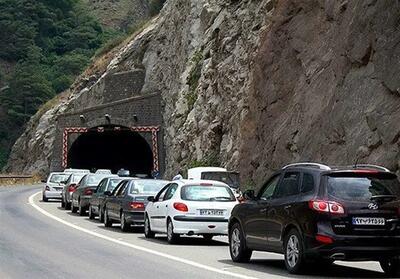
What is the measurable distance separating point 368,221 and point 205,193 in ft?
25.2

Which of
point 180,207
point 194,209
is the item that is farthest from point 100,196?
point 194,209

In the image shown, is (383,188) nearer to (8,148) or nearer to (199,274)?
(199,274)

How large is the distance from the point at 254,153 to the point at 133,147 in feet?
153

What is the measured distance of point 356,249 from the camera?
13039 millimetres

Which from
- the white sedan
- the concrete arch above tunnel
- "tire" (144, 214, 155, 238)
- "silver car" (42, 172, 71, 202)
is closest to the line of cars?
the white sedan

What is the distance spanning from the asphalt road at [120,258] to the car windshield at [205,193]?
43.5 inches

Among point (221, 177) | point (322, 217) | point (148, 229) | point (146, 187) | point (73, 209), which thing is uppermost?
point (221, 177)

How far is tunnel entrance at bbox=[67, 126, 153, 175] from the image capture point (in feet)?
235

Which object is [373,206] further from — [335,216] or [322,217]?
[322,217]

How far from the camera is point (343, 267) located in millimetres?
15172

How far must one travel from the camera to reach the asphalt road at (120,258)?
14.0m

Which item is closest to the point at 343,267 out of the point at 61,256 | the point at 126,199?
the point at 61,256

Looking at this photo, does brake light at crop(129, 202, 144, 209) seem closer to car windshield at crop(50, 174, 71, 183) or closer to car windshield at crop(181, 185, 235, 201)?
car windshield at crop(181, 185, 235, 201)

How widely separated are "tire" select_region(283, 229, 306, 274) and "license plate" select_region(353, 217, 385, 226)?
3.00ft
